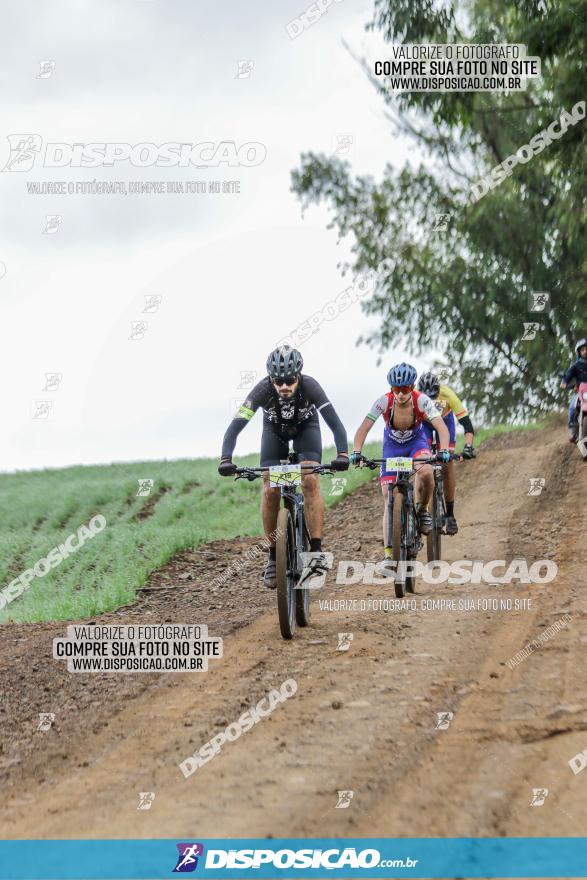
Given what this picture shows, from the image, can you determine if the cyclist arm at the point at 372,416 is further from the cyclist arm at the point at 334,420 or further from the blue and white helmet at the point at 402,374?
the cyclist arm at the point at 334,420

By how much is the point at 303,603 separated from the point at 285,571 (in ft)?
3.16

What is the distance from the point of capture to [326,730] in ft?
19.3

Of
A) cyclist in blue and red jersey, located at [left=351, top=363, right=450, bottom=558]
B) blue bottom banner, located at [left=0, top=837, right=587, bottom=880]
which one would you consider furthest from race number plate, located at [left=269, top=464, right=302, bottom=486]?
blue bottom banner, located at [left=0, top=837, right=587, bottom=880]

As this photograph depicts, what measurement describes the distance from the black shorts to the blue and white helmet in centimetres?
175

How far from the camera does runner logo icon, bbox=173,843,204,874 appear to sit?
14.4 ft

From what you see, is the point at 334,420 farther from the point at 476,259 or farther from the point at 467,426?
the point at 476,259

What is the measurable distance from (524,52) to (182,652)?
34.6 feet

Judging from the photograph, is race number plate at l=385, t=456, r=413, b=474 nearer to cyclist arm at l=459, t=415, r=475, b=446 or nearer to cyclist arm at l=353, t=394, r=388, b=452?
cyclist arm at l=353, t=394, r=388, b=452

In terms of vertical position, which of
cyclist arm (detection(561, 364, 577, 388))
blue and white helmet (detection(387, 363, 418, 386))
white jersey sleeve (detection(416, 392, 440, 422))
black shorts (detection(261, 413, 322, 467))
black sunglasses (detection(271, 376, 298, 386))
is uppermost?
cyclist arm (detection(561, 364, 577, 388))

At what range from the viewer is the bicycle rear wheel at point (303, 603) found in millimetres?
8945

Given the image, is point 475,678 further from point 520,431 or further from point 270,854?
point 520,431

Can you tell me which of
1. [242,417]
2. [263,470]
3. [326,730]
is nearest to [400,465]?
[242,417]

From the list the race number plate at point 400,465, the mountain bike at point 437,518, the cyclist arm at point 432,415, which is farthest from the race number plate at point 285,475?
the mountain bike at point 437,518

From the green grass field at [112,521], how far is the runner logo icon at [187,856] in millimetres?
7008
